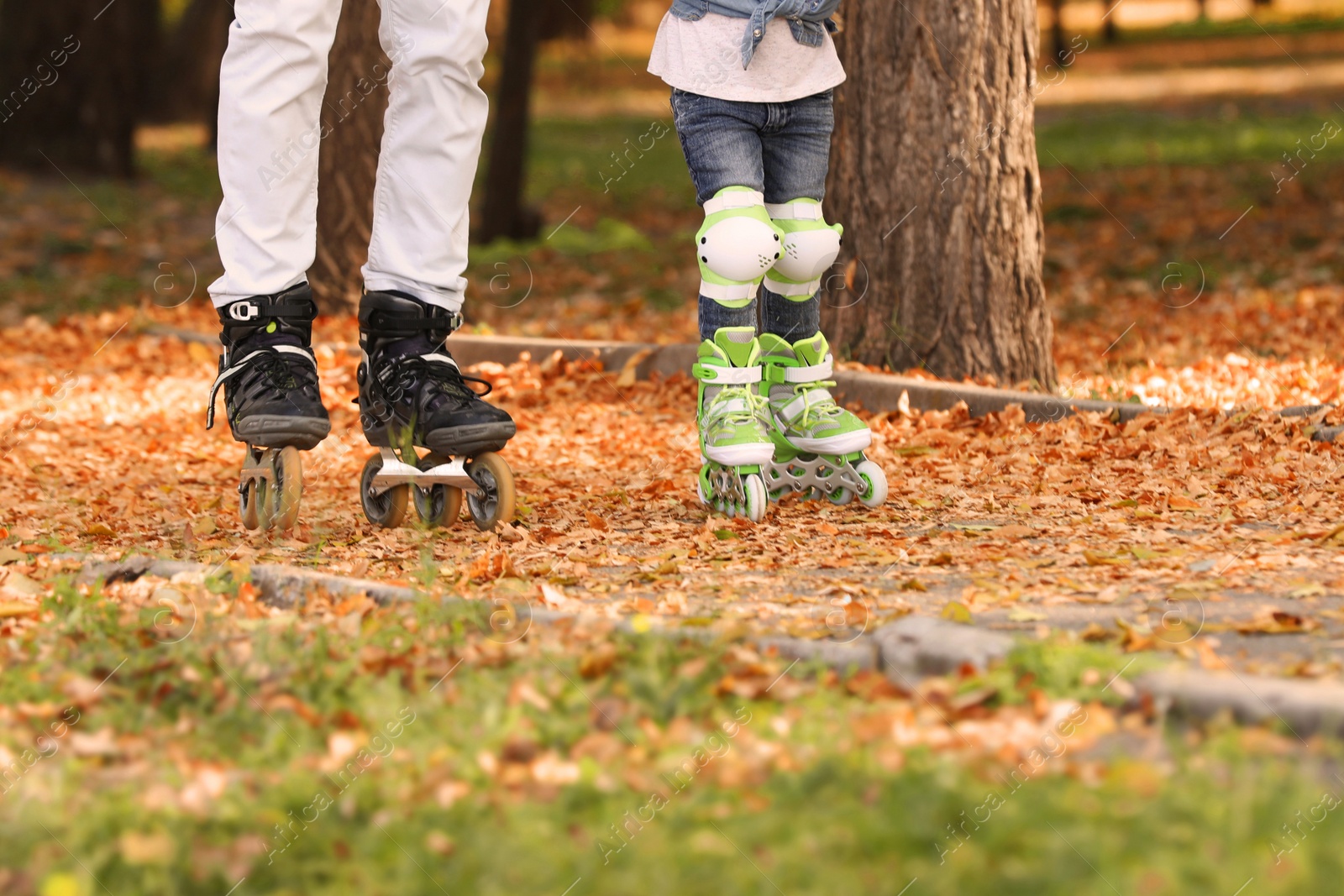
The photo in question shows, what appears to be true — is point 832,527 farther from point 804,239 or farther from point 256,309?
point 256,309

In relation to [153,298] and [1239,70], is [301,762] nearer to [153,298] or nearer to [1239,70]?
[153,298]

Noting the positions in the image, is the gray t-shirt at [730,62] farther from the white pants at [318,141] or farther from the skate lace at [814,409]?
the skate lace at [814,409]

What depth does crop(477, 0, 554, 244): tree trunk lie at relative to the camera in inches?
437

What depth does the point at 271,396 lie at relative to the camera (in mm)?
3684

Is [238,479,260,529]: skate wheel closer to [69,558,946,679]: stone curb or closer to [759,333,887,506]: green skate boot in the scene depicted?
[69,558,946,679]: stone curb

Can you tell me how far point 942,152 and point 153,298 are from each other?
5.64 m

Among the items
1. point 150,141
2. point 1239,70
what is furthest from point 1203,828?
point 1239,70

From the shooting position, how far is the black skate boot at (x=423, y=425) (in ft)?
12.4

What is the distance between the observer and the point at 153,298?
9.27m

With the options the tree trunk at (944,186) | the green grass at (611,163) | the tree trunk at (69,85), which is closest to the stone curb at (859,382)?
the tree trunk at (944,186)

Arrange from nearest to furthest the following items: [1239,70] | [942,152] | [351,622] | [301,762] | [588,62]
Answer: [301,762], [351,622], [942,152], [588,62], [1239,70]

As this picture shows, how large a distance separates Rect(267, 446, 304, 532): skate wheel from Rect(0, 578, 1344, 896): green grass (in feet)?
3.39

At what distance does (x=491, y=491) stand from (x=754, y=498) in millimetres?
686

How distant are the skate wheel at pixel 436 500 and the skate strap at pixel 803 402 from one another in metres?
0.96
